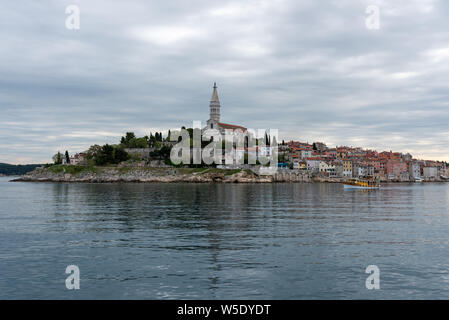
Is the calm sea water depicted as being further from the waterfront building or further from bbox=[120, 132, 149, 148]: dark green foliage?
bbox=[120, 132, 149, 148]: dark green foliage

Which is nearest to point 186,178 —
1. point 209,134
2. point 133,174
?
point 133,174

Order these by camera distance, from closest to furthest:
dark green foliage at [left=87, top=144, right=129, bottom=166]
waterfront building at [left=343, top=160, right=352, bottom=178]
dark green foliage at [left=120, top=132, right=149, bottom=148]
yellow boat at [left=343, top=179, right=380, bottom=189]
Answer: yellow boat at [left=343, top=179, right=380, bottom=189] → dark green foliage at [left=87, top=144, right=129, bottom=166] → waterfront building at [left=343, top=160, right=352, bottom=178] → dark green foliage at [left=120, top=132, right=149, bottom=148]

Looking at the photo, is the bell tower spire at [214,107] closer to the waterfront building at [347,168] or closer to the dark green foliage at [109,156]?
the dark green foliage at [109,156]

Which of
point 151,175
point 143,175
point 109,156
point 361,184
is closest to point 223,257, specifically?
point 361,184

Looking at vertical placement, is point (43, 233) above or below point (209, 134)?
below

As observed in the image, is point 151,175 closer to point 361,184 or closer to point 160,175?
point 160,175

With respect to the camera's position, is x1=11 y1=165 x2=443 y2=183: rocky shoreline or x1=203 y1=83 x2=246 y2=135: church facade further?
x1=203 y1=83 x2=246 y2=135: church facade

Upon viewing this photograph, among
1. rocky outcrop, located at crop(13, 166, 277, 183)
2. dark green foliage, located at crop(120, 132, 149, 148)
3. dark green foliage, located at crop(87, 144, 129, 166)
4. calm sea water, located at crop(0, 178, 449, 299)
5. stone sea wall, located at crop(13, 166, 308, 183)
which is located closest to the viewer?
calm sea water, located at crop(0, 178, 449, 299)

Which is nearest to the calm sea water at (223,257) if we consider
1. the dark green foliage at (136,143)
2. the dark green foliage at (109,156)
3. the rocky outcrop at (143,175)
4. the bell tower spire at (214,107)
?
the rocky outcrop at (143,175)

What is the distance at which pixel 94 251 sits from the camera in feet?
76.9

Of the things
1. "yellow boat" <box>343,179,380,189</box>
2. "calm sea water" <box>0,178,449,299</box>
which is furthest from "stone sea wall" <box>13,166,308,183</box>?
"calm sea water" <box>0,178,449,299</box>

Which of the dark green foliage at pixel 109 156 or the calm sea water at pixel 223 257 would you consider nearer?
the calm sea water at pixel 223 257

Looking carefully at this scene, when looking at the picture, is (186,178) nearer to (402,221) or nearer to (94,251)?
(402,221)

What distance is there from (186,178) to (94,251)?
5084 inches
